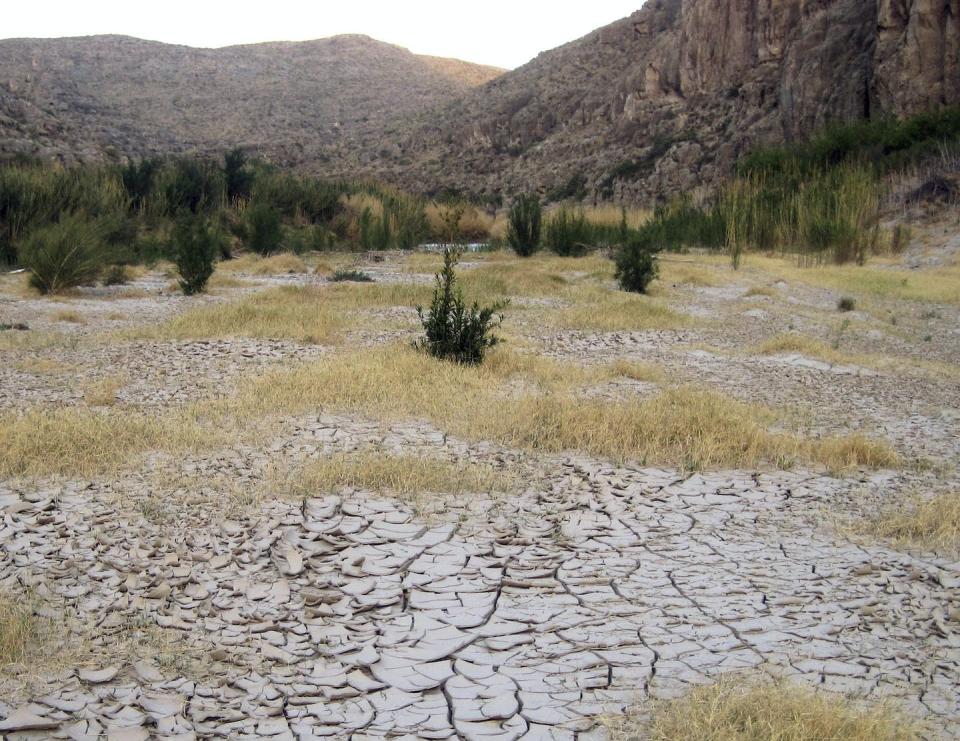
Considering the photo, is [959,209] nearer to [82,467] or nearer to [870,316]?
[870,316]

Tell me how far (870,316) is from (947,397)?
16.0 feet

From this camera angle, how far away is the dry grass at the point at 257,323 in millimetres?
8086

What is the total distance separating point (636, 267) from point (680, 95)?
92.7ft

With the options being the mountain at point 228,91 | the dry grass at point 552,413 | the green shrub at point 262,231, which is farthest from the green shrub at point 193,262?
the mountain at point 228,91

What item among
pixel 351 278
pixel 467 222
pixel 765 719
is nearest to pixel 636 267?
pixel 351 278

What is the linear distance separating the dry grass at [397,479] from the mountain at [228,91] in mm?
32238

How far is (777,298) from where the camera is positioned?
1230cm

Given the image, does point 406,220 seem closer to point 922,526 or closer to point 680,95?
point 922,526

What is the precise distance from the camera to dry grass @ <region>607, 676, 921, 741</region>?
240cm

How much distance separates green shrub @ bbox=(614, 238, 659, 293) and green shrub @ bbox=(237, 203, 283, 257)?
7753mm

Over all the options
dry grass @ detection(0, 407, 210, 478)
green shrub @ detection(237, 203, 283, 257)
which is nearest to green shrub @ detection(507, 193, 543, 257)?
green shrub @ detection(237, 203, 283, 257)

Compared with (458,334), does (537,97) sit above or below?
above

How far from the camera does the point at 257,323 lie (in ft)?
28.1

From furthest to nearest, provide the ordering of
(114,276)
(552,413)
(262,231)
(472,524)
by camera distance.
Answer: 1. (262,231)
2. (114,276)
3. (552,413)
4. (472,524)
